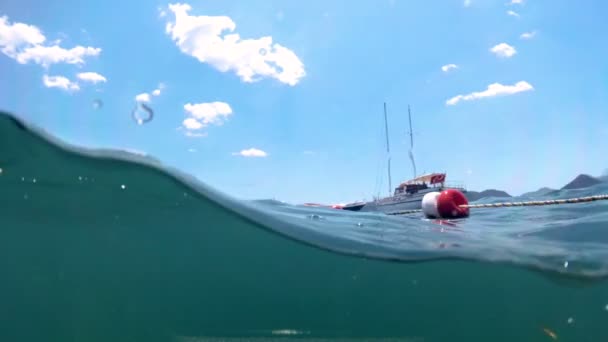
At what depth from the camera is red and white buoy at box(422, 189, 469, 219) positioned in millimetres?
12680

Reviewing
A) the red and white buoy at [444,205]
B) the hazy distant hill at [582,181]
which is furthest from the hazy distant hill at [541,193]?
the red and white buoy at [444,205]

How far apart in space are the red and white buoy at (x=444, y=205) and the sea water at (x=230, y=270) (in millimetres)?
3328

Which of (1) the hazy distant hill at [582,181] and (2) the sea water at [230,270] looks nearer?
(2) the sea water at [230,270]

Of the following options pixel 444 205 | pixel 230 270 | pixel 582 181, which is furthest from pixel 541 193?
pixel 230 270

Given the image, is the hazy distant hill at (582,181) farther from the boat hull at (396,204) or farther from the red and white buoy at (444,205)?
the red and white buoy at (444,205)

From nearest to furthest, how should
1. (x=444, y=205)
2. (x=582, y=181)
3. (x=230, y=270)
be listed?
(x=230, y=270), (x=444, y=205), (x=582, y=181)

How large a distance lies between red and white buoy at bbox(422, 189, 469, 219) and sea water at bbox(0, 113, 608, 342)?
333 cm

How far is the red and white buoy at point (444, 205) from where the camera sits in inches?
499

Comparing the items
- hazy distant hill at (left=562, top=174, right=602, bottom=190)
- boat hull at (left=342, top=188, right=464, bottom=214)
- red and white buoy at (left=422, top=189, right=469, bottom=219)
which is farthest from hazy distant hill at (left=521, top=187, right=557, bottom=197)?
red and white buoy at (left=422, top=189, right=469, bottom=219)

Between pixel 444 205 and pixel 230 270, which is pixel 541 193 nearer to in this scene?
pixel 444 205

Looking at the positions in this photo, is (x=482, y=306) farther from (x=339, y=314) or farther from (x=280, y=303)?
(x=280, y=303)

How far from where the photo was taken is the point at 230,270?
8484mm

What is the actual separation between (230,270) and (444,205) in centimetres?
713

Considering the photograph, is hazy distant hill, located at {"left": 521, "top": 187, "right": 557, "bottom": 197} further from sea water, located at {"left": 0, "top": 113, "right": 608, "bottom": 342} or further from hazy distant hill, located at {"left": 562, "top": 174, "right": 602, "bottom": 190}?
sea water, located at {"left": 0, "top": 113, "right": 608, "bottom": 342}
